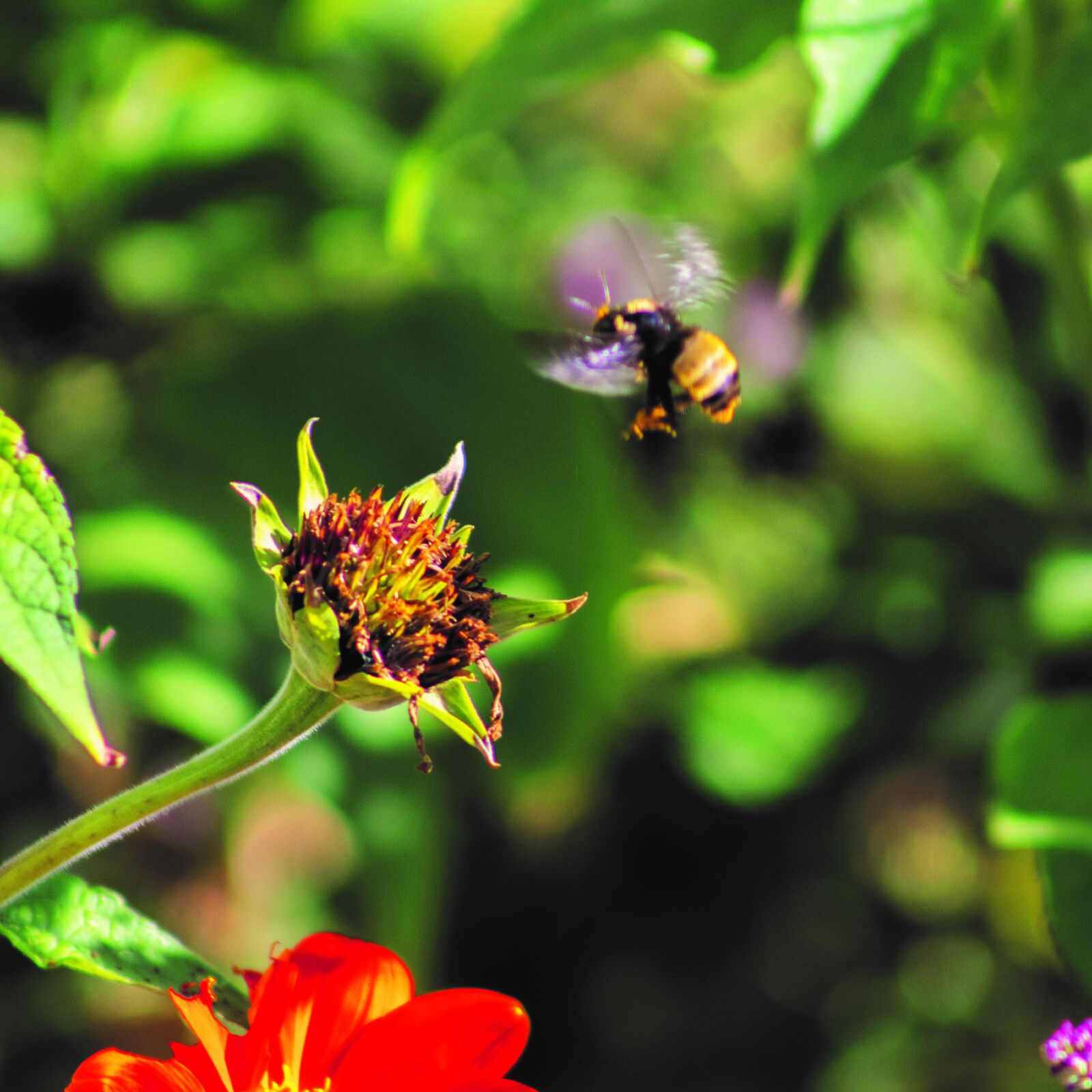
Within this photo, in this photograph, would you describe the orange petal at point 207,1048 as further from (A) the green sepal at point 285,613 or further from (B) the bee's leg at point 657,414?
(B) the bee's leg at point 657,414

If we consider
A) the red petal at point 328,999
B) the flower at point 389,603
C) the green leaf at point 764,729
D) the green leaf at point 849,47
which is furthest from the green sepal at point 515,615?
the green leaf at point 764,729

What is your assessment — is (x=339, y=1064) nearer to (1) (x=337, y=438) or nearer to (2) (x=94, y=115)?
(1) (x=337, y=438)

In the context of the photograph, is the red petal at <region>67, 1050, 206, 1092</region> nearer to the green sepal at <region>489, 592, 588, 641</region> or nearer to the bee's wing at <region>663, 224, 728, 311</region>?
the green sepal at <region>489, 592, 588, 641</region>

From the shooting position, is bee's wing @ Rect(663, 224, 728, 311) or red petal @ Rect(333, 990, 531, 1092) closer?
red petal @ Rect(333, 990, 531, 1092)

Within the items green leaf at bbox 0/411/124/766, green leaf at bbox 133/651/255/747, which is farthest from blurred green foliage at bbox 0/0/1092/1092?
green leaf at bbox 0/411/124/766

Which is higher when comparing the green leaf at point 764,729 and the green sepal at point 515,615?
the green sepal at point 515,615

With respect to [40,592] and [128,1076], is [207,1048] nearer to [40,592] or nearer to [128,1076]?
[128,1076]
